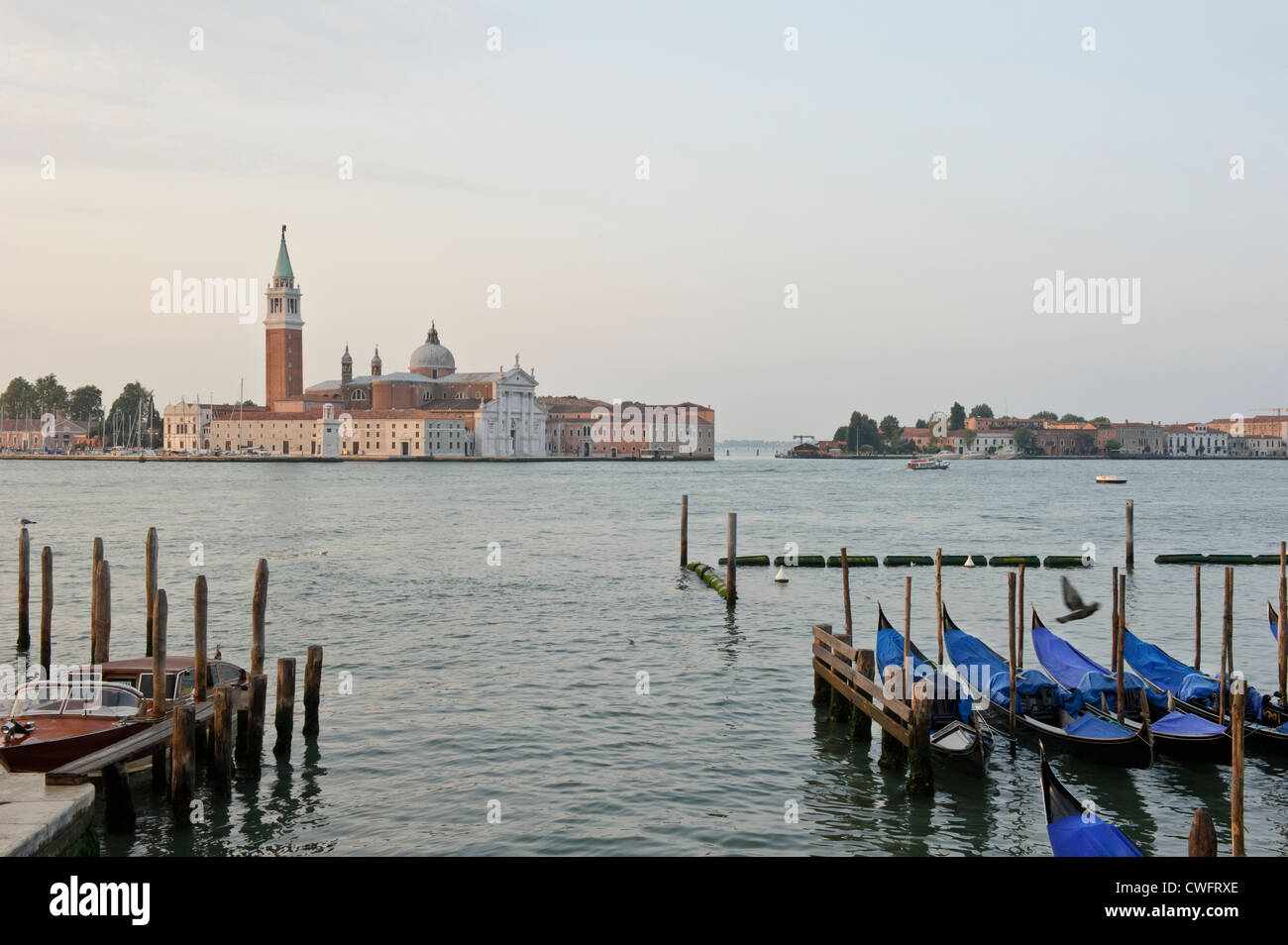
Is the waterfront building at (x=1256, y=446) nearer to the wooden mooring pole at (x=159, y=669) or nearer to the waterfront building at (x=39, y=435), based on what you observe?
the waterfront building at (x=39, y=435)

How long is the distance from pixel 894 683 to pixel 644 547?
692 inches

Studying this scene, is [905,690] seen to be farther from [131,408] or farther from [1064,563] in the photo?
[131,408]

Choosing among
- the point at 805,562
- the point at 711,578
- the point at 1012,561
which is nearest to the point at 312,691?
the point at 711,578

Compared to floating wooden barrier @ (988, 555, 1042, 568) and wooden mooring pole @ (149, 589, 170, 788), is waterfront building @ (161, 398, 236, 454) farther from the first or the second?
wooden mooring pole @ (149, 589, 170, 788)

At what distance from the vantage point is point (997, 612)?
623 inches

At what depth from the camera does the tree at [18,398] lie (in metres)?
116

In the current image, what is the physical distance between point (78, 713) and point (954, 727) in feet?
20.6

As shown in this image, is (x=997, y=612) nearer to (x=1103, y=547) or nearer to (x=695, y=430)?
(x=1103, y=547)

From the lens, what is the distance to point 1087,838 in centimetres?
557

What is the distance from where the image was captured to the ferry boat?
287 inches

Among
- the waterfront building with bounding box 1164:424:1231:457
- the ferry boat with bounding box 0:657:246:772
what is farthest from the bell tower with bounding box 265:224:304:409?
the waterfront building with bounding box 1164:424:1231:457

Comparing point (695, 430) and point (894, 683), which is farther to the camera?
point (695, 430)

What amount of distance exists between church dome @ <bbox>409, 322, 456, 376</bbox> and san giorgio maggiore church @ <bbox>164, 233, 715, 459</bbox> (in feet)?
0.32
